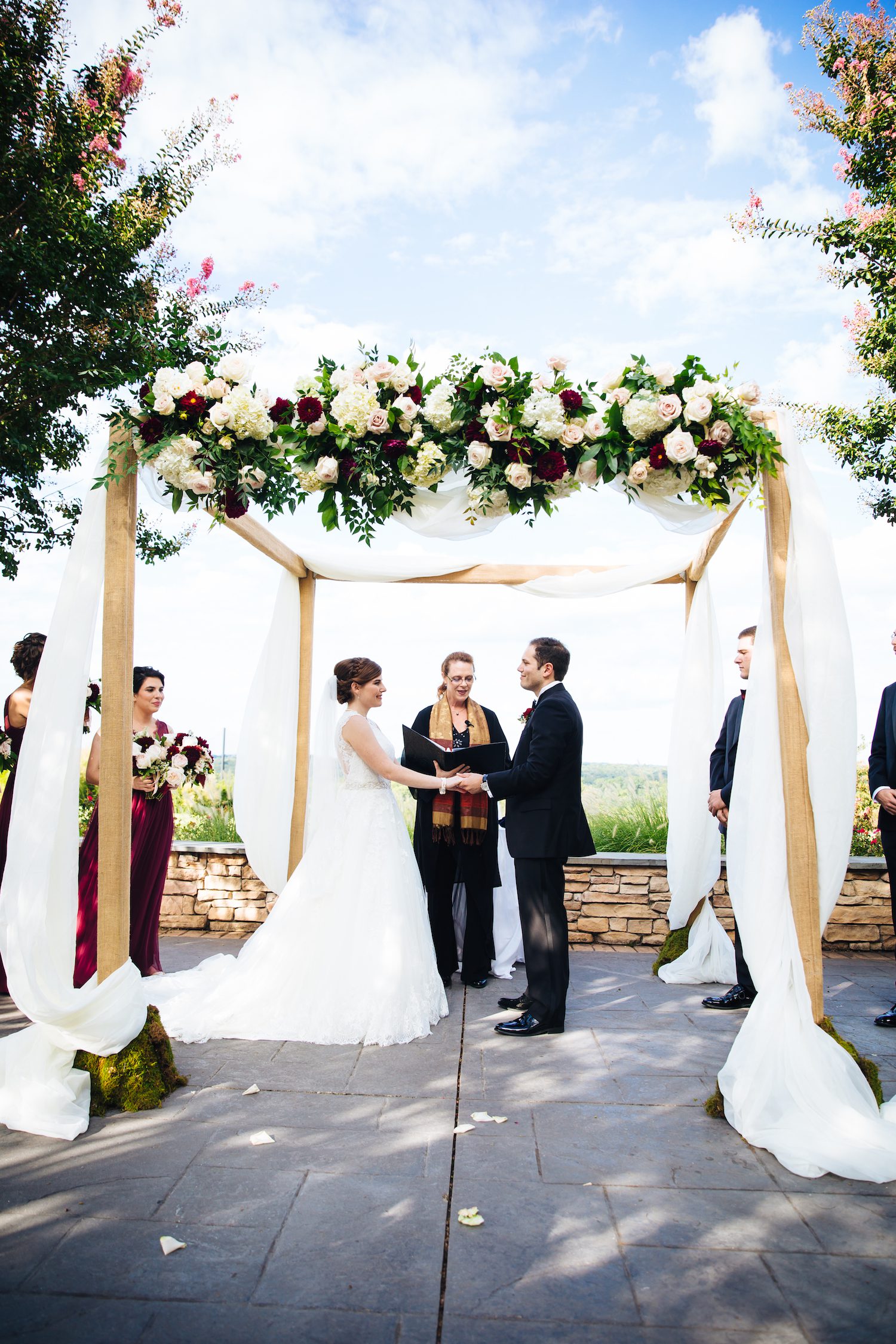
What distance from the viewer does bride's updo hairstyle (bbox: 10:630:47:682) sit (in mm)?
4574

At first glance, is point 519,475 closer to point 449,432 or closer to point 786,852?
point 449,432

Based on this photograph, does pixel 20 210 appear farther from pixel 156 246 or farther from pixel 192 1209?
pixel 192 1209

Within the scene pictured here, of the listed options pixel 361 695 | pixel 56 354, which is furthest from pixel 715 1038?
pixel 56 354

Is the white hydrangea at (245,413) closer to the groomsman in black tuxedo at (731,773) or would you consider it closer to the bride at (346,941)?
the bride at (346,941)

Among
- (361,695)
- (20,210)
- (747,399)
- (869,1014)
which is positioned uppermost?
Result: (20,210)

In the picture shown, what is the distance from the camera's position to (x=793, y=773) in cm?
332

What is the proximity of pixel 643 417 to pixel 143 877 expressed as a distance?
3.77m

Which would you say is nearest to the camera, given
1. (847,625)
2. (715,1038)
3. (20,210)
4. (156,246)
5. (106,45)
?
(847,625)

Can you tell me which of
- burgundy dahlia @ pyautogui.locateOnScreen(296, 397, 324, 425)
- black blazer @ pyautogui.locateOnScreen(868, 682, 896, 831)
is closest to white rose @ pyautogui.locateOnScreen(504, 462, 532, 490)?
burgundy dahlia @ pyautogui.locateOnScreen(296, 397, 324, 425)

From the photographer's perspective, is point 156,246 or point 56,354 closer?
point 56,354

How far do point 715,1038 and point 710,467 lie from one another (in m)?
2.88

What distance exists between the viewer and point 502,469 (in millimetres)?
3561

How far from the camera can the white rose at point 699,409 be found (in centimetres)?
327

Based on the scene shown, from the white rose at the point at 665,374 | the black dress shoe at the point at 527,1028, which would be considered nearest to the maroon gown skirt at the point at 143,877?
the black dress shoe at the point at 527,1028
